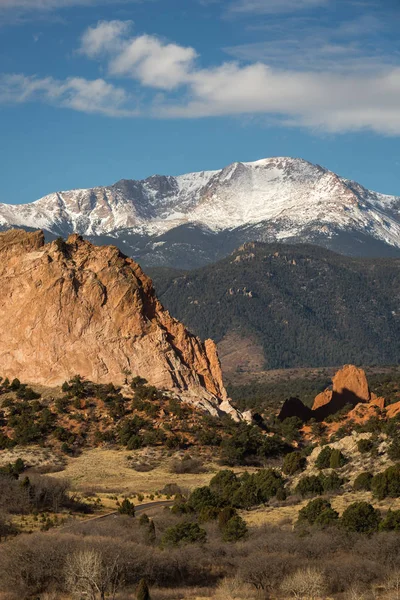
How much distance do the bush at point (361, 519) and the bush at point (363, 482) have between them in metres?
9.46

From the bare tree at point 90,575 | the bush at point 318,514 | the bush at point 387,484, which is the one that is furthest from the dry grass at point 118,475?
the bare tree at point 90,575

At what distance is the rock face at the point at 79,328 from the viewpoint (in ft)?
321

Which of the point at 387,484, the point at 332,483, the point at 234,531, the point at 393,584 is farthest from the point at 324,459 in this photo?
the point at 393,584

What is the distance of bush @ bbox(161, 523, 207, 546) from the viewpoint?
4956 cm

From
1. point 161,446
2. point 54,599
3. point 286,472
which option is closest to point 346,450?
point 286,472

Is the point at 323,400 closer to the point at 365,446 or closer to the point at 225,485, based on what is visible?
the point at 365,446

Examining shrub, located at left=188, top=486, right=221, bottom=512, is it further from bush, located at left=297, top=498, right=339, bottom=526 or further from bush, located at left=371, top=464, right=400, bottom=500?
bush, located at left=371, top=464, right=400, bottom=500

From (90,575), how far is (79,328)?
59.0 meters

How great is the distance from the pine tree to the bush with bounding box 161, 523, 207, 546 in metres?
8.79

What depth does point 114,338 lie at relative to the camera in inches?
3868

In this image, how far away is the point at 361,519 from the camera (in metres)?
51.3

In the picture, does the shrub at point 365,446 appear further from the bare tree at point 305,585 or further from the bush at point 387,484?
the bare tree at point 305,585

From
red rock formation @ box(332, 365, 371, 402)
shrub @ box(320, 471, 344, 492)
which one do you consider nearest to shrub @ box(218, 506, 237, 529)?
shrub @ box(320, 471, 344, 492)

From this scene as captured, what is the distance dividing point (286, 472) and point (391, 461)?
9958 mm
